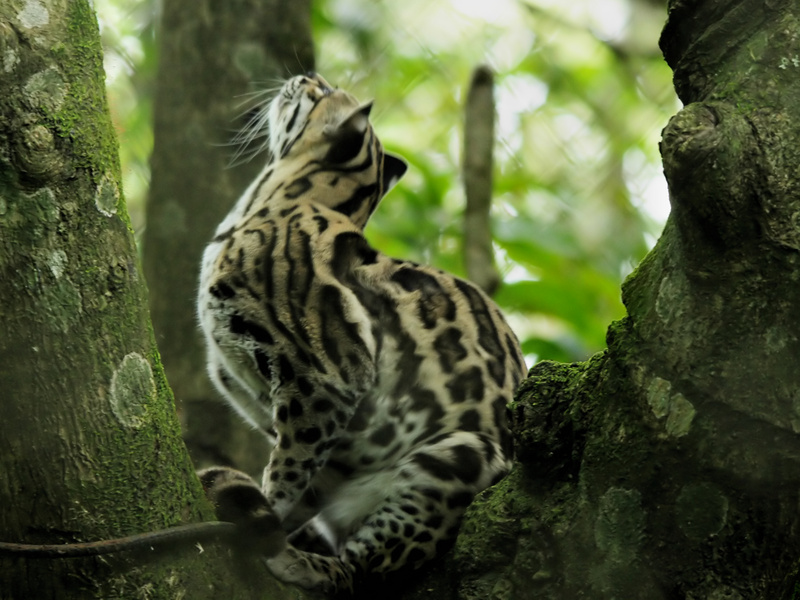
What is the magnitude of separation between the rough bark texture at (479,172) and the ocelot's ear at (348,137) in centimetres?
113

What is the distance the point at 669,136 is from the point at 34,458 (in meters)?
1.61

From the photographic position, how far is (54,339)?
2449mm

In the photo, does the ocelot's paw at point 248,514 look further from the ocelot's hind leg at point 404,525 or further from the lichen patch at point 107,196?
the lichen patch at point 107,196

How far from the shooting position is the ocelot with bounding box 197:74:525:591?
320 cm

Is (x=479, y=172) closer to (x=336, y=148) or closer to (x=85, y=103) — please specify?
(x=336, y=148)

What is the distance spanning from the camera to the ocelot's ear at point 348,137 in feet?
14.5

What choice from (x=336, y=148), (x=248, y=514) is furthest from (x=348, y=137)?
(x=248, y=514)

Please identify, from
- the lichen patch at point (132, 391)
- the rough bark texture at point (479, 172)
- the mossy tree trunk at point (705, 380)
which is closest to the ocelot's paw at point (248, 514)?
the lichen patch at point (132, 391)

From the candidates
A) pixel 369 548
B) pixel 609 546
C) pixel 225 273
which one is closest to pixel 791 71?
pixel 609 546

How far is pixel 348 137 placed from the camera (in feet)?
14.5

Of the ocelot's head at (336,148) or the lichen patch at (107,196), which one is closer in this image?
the lichen patch at (107,196)

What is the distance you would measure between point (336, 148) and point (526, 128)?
4480 millimetres

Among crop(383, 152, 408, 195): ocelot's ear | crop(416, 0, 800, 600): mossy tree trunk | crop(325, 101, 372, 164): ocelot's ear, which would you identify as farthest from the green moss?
crop(383, 152, 408, 195): ocelot's ear

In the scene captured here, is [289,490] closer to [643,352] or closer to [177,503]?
[177,503]
